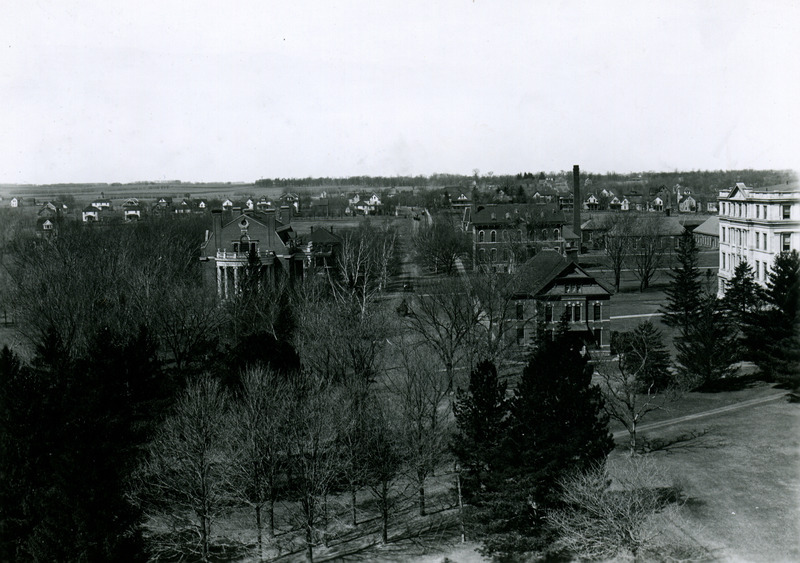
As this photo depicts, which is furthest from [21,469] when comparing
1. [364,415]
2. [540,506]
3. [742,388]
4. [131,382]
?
[742,388]

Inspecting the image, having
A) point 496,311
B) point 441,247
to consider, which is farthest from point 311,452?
point 441,247

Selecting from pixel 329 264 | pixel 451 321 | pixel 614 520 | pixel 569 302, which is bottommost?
pixel 614 520

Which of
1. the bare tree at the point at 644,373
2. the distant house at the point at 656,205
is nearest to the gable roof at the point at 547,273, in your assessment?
the bare tree at the point at 644,373

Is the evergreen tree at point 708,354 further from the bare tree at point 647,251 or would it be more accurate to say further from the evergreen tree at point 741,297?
the bare tree at point 647,251

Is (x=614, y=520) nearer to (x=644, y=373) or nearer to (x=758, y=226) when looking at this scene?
(x=644, y=373)

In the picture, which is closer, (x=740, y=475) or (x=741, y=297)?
(x=740, y=475)

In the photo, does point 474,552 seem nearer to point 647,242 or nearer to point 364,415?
point 364,415

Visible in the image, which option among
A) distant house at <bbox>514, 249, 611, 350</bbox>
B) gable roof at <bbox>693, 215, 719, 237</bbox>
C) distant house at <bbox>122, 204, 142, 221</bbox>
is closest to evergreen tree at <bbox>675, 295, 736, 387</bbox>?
distant house at <bbox>514, 249, 611, 350</bbox>
